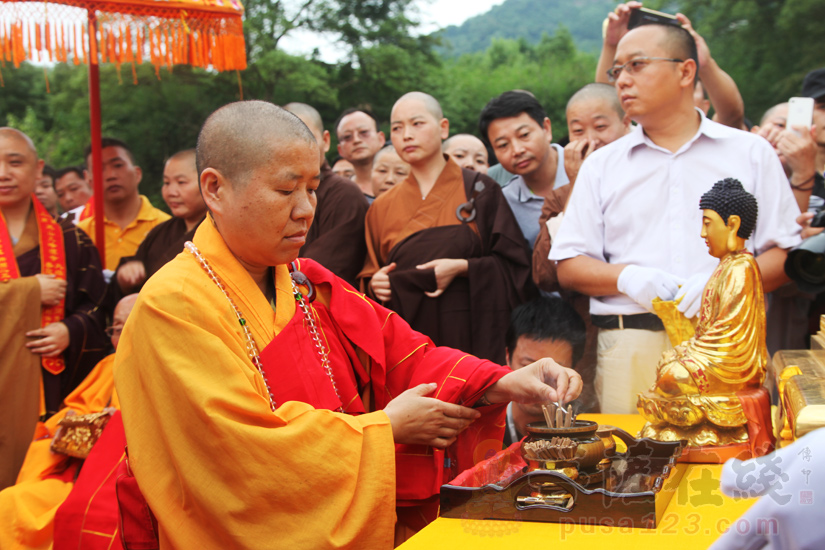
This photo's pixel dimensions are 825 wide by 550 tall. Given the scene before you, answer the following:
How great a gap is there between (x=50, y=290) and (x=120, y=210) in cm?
156

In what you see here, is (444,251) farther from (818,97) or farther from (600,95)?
(818,97)

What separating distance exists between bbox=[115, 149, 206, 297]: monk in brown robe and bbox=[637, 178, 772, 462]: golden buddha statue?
297cm

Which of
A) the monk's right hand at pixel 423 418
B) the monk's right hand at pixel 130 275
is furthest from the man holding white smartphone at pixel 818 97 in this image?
the monk's right hand at pixel 130 275

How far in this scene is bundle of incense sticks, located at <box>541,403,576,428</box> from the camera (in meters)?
2.17

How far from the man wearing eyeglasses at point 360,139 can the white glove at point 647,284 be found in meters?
3.10

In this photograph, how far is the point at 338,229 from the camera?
4.26m

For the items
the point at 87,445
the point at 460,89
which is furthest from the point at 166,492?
the point at 460,89

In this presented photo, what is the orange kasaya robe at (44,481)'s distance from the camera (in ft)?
10.9

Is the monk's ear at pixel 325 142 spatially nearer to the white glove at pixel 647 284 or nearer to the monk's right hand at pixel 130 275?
the monk's right hand at pixel 130 275

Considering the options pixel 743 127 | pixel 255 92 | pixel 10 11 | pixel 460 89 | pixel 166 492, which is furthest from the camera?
pixel 460 89

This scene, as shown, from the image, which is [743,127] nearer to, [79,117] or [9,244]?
[9,244]

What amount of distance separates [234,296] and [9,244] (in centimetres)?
275

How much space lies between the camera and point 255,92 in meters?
17.8

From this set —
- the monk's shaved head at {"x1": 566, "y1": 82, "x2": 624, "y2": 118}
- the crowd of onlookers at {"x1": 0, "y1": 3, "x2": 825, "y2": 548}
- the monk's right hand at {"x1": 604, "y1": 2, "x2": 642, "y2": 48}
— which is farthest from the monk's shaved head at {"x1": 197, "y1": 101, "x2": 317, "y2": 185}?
the monk's shaved head at {"x1": 566, "y1": 82, "x2": 624, "y2": 118}
